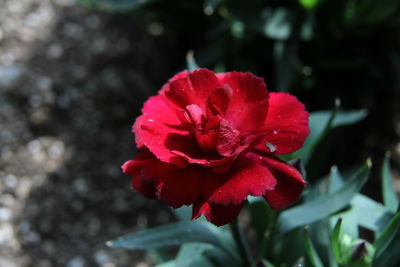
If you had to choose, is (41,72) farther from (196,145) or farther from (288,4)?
(196,145)

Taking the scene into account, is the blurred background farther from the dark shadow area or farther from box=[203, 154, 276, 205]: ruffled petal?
box=[203, 154, 276, 205]: ruffled petal

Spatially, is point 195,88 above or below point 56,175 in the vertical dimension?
above

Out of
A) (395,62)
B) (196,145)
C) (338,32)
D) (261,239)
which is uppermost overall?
(196,145)

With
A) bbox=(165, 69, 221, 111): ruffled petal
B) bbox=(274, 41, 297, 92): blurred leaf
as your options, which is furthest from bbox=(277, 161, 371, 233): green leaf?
bbox=(274, 41, 297, 92): blurred leaf

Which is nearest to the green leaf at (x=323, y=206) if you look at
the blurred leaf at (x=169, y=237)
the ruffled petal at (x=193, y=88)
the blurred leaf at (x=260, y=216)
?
the blurred leaf at (x=260, y=216)

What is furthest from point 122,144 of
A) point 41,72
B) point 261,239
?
point 261,239

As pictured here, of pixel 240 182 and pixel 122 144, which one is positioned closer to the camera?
pixel 240 182
